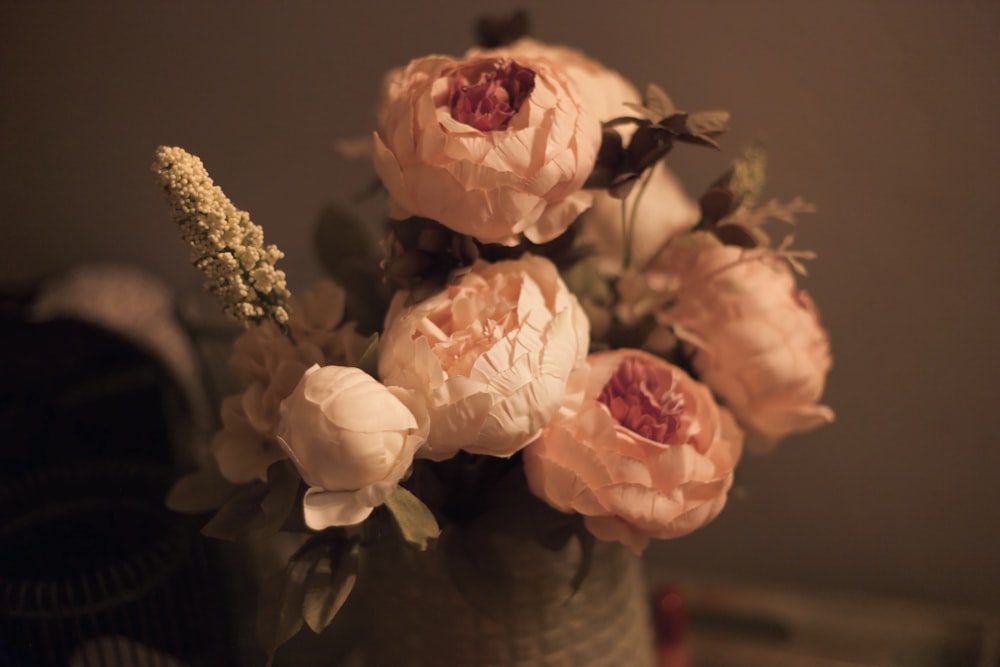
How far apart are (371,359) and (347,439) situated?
74 mm

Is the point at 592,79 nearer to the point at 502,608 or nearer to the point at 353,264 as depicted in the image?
the point at 353,264

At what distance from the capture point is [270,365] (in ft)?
1.61

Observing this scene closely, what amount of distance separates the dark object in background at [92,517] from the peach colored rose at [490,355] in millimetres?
240

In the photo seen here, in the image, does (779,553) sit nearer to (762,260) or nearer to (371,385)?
(762,260)

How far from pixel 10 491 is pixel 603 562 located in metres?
0.42

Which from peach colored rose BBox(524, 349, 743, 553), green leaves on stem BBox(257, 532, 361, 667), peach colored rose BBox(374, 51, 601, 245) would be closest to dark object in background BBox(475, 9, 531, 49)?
peach colored rose BBox(374, 51, 601, 245)

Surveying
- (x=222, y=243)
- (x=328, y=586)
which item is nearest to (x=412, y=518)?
(x=328, y=586)

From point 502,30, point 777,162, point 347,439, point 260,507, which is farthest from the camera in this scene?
point 777,162

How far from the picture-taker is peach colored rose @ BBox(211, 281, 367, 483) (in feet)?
1.59

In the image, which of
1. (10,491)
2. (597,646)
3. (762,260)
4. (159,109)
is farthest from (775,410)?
(159,109)

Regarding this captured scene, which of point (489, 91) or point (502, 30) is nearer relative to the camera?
point (489, 91)

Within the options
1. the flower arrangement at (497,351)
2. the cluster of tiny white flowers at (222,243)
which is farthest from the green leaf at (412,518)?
the cluster of tiny white flowers at (222,243)

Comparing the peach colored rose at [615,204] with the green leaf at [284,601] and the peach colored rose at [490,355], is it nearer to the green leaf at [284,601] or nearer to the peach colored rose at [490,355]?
the peach colored rose at [490,355]

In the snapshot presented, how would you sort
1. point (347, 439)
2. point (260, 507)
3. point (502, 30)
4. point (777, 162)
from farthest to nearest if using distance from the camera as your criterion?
point (777, 162), point (502, 30), point (260, 507), point (347, 439)
